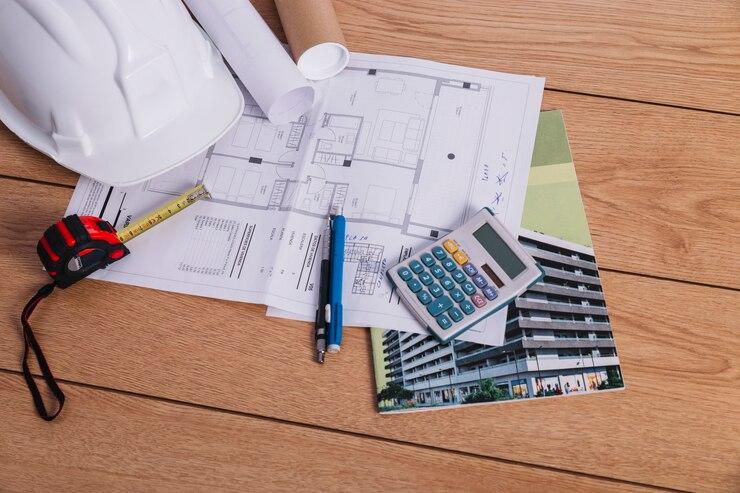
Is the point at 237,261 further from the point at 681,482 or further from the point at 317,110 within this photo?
the point at 681,482

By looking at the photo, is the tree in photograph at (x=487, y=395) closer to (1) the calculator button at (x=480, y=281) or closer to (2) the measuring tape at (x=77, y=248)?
(1) the calculator button at (x=480, y=281)

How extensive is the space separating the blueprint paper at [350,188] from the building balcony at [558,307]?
1.2 inches

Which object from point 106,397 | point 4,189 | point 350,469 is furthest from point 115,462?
point 4,189

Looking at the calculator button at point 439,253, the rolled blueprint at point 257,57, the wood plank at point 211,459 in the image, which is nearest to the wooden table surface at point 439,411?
the wood plank at point 211,459

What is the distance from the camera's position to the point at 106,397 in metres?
0.58

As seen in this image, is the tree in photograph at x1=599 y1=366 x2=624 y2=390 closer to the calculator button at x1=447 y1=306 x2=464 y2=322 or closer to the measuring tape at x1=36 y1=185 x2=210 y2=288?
the calculator button at x1=447 y1=306 x2=464 y2=322

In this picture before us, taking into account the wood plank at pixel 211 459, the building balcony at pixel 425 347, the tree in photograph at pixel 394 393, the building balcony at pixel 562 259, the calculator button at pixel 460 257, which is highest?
the building balcony at pixel 562 259

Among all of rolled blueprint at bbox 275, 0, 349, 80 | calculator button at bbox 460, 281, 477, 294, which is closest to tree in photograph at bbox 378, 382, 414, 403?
calculator button at bbox 460, 281, 477, 294

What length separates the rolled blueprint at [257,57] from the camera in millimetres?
660

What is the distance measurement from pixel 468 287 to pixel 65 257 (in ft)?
1.18

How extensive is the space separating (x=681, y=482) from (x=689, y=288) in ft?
0.57

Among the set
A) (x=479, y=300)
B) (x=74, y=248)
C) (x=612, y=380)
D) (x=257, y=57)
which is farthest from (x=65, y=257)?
(x=612, y=380)

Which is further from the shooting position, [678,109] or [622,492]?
[678,109]

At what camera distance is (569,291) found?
1.97 ft
